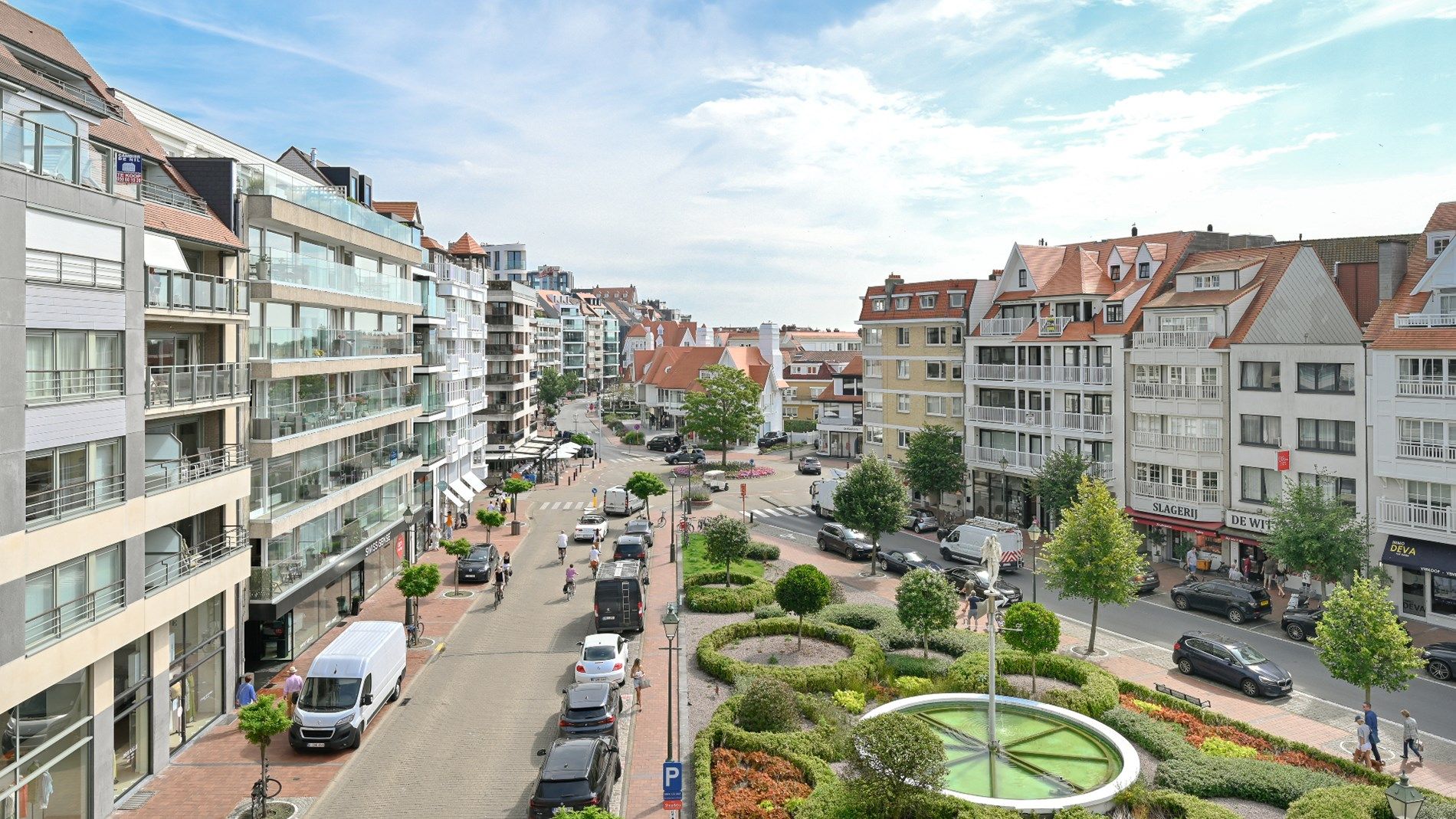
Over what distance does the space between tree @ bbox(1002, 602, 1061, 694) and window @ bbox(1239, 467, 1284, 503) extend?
19.7 metres

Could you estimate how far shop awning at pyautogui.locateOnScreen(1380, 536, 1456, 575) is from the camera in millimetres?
33375

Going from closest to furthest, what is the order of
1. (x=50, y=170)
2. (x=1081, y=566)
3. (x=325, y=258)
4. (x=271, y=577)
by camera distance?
(x=50, y=170)
(x=271, y=577)
(x=1081, y=566)
(x=325, y=258)

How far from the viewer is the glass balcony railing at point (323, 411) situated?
28.7 metres

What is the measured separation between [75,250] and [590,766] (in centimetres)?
1455

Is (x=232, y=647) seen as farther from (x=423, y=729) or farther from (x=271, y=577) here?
(x=423, y=729)

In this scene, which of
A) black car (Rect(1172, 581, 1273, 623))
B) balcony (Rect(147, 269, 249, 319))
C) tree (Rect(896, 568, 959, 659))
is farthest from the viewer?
black car (Rect(1172, 581, 1273, 623))

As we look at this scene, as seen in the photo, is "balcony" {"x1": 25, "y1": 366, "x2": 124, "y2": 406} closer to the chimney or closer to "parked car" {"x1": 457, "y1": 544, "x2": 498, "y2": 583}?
"parked car" {"x1": 457, "y1": 544, "x2": 498, "y2": 583}

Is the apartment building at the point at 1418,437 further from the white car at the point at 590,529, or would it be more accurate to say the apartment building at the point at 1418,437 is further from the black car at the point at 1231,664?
the white car at the point at 590,529

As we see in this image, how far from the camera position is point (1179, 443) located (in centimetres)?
4384

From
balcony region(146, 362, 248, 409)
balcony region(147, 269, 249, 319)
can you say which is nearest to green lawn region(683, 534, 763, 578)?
balcony region(146, 362, 248, 409)

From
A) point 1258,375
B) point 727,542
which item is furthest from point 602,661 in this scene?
point 1258,375

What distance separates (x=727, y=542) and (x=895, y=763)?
22.0 m

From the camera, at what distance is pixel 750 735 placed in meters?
22.3

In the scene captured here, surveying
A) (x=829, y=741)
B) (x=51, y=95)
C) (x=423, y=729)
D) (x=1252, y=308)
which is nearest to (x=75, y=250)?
(x=51, y=95)
